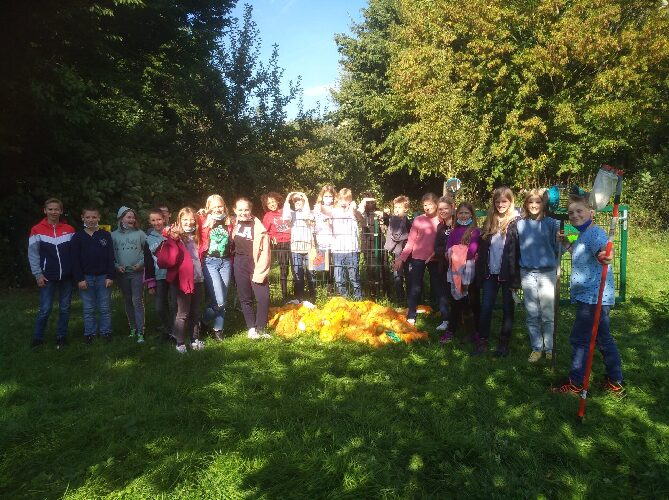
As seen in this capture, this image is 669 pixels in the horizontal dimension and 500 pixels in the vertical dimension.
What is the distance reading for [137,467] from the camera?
3.54 meters

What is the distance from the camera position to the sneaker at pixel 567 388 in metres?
4.56

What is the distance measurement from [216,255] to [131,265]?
1.23m

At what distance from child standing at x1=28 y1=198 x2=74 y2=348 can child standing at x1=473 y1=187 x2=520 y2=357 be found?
5.32 m

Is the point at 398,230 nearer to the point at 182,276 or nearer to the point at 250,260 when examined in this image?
the point at 250,260

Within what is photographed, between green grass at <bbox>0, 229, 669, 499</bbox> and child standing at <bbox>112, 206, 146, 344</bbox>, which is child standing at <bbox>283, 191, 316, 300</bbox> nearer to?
green grass at <bbox>0, 229, 669, 499</bbox>

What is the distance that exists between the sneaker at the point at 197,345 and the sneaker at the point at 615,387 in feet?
14.9

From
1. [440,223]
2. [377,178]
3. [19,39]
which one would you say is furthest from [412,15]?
[440,223]

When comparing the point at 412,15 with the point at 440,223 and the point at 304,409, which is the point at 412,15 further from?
the point at 304,409

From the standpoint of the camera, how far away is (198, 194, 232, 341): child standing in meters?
6.45

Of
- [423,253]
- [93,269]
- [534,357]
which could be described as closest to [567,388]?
[534,357]

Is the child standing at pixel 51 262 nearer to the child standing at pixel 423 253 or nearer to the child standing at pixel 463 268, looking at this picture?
the child standing at pixel 423 253

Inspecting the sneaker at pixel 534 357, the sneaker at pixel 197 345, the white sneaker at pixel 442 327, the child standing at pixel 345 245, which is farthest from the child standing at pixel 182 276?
the sneaker at pixel 534 357

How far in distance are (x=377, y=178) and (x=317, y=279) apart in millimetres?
27009

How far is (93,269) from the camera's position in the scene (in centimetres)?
636
